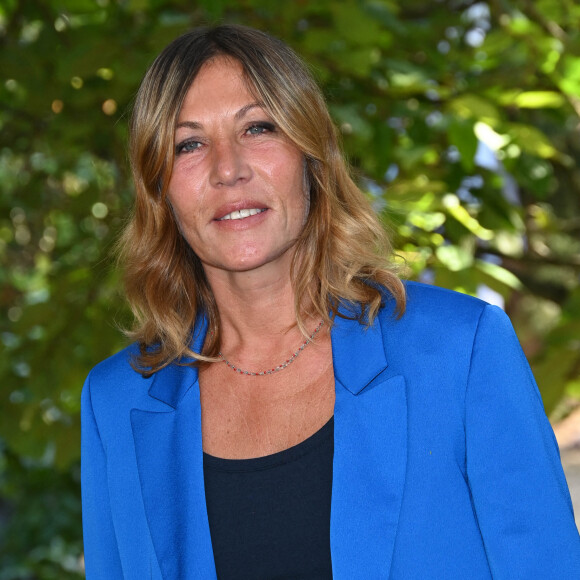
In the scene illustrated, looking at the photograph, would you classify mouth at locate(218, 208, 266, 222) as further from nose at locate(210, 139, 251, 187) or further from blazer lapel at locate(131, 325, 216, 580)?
blazer lapel at locate(131, 325, 216, 580)

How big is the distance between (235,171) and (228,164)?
0.02 m

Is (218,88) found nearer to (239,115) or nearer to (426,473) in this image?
(239,115)

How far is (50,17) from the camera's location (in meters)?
3.41

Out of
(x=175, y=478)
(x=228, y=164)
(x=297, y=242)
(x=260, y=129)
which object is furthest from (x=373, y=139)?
(x=175, y=478)

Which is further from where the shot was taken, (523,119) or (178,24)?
(523,119)

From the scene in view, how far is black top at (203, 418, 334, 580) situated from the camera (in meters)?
2.01

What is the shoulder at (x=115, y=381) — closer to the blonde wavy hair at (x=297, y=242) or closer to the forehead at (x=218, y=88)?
the blonde wavy hair at (x=297, y=242)

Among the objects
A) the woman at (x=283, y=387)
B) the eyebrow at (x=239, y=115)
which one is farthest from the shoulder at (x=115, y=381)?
the eyebrow at (x=239, y=115)

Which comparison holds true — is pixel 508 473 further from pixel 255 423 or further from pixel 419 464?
pixel 255 423

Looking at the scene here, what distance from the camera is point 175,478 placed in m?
2.18

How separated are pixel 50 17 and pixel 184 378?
5.74ft

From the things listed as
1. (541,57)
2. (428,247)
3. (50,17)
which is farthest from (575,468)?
(50,17)

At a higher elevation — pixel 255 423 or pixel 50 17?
pixel 50 17

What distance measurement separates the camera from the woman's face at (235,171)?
211 centimetres
